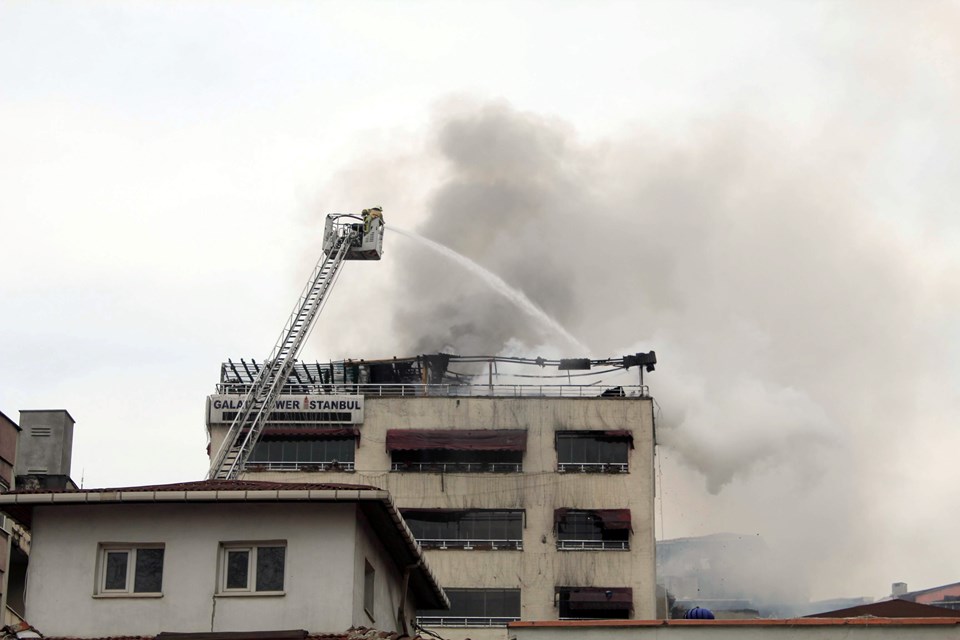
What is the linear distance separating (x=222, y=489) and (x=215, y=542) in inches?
36.3

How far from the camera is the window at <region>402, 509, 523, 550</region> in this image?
7781 cm

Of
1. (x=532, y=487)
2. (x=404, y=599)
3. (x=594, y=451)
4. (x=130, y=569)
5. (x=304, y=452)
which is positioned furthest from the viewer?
(x=304, y=452)

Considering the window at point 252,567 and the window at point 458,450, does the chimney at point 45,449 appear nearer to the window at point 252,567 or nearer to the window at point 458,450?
the window at point 252,567

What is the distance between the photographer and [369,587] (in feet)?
96.2

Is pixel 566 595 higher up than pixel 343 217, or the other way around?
pixel 343 217

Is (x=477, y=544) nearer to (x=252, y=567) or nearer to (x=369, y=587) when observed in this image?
(x=369, y=587)

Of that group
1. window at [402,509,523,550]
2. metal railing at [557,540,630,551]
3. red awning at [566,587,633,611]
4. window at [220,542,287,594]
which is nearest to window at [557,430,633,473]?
metal railing at [557,540,630,551]

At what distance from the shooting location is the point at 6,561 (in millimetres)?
42625

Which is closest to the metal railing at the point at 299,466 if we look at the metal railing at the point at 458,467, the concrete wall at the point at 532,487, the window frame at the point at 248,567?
the concrete wall at the point at 532,487

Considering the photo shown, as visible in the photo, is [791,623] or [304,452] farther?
[304,452]

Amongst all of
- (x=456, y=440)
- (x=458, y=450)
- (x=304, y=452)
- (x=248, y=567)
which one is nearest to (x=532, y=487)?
(x=458, y=450)

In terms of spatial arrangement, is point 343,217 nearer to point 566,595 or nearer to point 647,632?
point 566,595

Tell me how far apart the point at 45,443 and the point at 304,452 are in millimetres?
32469

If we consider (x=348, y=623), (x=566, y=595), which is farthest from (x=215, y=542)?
(x=566, y=595)
